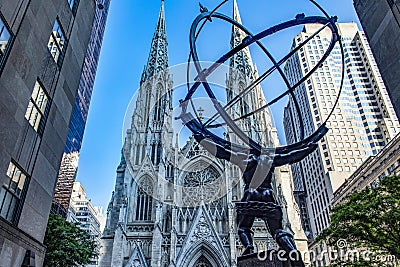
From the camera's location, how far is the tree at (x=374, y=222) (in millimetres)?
13289

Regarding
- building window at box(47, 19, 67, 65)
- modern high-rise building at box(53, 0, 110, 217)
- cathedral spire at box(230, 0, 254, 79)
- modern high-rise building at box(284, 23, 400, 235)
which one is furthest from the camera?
modern high-rise building at box(284, 23, 400, 235)

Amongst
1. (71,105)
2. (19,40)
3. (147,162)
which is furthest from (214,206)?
(19,40)

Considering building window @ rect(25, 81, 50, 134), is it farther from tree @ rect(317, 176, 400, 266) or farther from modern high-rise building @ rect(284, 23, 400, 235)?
modern high-rise building @ rect(284, 23, 400, 235)

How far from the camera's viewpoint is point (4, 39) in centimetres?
1002

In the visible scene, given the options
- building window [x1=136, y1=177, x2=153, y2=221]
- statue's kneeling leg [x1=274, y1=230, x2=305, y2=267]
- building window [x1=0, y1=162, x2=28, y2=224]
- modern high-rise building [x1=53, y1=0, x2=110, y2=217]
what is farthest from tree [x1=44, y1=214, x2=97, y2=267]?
modern high-rise building [x1=53, y1=0, x2=110, y2=217]

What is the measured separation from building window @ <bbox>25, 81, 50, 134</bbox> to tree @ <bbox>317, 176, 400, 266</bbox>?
1356 cm

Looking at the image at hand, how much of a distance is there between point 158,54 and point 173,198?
24068mm

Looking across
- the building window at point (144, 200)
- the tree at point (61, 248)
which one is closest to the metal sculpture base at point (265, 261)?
the tree at point (61, 248)

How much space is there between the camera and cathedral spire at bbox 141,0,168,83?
45.3 m

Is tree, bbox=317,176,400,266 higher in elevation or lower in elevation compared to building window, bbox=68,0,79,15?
lower

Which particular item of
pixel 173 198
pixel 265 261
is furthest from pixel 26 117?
pixel 173 198

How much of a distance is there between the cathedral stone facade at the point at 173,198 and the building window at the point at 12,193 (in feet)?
64.2

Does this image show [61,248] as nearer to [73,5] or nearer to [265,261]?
[73,5]

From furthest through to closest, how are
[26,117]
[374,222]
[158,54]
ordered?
1. [158,54]
2. [374,222]
3. [26,117]
